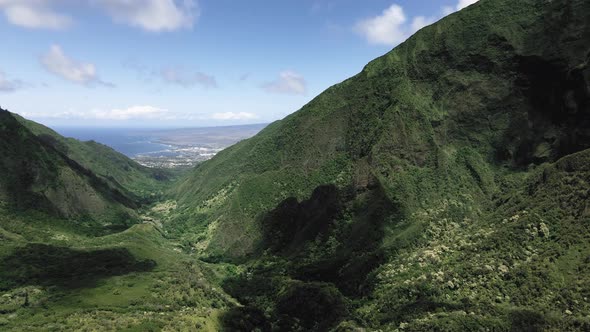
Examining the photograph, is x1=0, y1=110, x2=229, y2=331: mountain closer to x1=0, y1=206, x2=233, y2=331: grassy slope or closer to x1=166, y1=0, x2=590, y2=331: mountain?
x1=0, y1=206, x2=233, y2=331: grassy slope

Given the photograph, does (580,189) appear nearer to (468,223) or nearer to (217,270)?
(468,223)

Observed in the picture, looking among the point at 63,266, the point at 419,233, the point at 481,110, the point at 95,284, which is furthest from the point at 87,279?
the point at 481,110

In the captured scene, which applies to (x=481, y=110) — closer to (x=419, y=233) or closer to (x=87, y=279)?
(x=419, y=233)

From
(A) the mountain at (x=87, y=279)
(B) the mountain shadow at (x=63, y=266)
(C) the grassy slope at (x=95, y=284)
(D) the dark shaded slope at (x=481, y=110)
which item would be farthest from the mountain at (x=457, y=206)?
(B) the mountain shadow at (x=63, y=266)

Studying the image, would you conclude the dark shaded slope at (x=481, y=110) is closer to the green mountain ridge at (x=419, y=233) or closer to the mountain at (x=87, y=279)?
the green mountain ridge at (x=419, y=233)

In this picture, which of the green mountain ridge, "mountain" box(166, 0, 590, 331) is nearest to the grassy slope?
the green mountain ridge

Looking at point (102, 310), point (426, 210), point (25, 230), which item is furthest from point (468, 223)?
point (25, 230)
